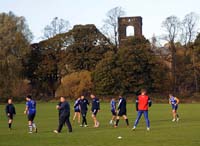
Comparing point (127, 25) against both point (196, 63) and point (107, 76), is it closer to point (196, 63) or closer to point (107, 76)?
point (196, 63)

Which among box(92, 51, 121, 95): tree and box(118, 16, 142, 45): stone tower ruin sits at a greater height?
box(118, 16, 142, 45): stone tower ruin

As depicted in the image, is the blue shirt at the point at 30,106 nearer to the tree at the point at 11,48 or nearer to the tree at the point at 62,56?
the tree at the point at 11,48

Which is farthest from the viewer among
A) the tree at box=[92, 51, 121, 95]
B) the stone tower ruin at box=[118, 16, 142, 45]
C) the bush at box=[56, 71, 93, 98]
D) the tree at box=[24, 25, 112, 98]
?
the stone tower ruin at box=[118, 16, 142, 45]

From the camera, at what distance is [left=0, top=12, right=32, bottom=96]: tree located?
247 ft

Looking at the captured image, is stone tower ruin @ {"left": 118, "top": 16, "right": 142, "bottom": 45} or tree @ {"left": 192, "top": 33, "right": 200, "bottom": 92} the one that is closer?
tree @ {"left": 192, "top": 33, "right": 200, "bottom": 92}

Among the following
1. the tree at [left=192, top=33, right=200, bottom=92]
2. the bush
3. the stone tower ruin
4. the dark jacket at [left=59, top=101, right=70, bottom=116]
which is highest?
the stone tower ruin

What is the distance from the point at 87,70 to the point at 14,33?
15.6 m

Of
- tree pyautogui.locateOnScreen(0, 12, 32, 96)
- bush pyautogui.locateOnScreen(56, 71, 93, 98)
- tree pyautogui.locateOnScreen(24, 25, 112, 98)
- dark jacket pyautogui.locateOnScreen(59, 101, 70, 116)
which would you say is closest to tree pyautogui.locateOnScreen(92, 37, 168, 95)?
bush pyautogui.locateOnScreen(56, 71, 93, 98)

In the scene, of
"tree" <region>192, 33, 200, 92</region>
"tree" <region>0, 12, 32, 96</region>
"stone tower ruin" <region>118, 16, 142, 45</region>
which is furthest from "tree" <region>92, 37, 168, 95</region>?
"tree" <region>0, 12, 32, 96</region>

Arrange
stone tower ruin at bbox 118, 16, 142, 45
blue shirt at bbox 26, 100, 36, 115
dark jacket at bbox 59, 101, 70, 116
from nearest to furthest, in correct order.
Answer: dark jacket at bbox 59, 101, 70, 116, blue shirt at bbox 26, 100, 36, 115, stone tower ruin at bbox 118, 16, 142, 45

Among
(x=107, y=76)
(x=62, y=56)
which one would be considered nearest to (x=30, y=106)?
(x=107, y=76)

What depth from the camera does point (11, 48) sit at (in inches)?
3071

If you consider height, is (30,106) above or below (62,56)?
below

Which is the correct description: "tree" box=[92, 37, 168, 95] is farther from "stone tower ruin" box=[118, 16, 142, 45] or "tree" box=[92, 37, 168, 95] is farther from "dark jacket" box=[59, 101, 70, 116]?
"dark jacket" box=[59, 101, 70, 116]
